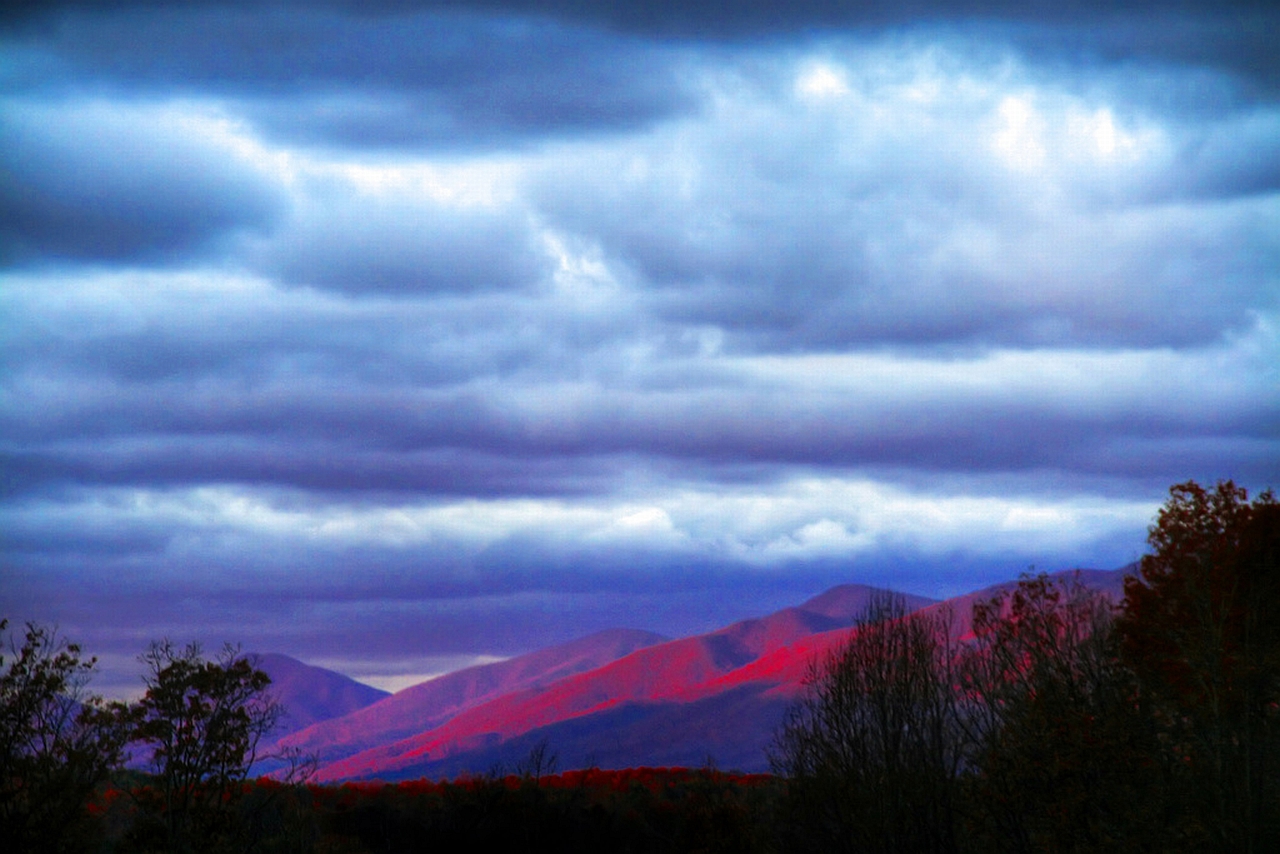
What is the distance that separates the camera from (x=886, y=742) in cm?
4866

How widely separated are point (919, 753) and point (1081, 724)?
926 cm

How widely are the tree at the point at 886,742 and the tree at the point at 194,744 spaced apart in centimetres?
2225

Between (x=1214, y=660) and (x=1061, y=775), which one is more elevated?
(x=1214, y=660)

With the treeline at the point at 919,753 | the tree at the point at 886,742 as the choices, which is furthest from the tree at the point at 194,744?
the tree at the point at 886,742

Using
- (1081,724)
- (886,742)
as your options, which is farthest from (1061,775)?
(886,742)

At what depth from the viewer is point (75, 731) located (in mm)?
40094

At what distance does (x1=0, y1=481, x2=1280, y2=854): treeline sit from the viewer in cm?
3881

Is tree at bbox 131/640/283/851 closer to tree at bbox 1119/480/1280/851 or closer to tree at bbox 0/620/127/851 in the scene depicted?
tree at bbox 0/620/127/851

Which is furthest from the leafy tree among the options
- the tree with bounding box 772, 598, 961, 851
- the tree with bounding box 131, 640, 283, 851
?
the tree with bounding box 131, 640, 283, 851

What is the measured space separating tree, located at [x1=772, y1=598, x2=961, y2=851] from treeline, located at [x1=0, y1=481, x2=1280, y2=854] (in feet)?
0.38

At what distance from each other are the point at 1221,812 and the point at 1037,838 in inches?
205

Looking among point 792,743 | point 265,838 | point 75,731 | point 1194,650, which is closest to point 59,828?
point 75,731

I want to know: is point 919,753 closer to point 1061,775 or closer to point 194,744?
point 1061,775

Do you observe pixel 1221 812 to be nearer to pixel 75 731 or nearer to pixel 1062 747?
pixel 1062 747
